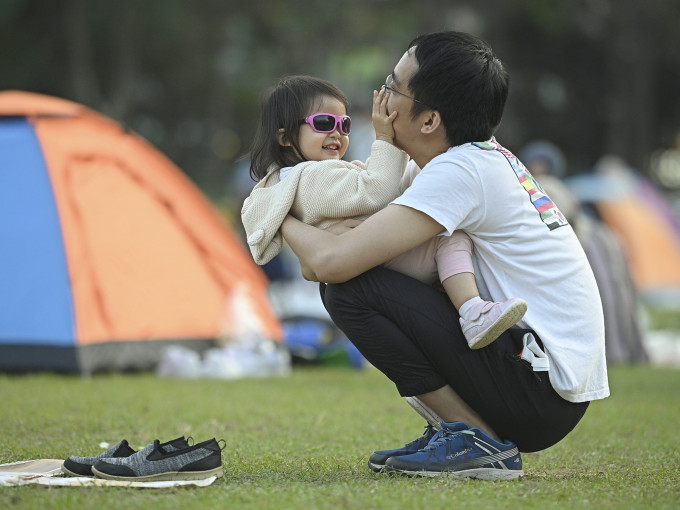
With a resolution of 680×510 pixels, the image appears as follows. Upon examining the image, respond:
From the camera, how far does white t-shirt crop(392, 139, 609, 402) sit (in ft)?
9.41

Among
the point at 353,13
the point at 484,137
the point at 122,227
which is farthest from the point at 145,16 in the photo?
the point at 484,137

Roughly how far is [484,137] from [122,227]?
3.91 m

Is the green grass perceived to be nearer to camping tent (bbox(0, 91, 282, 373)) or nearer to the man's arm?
camping tent (bbox(0, 91, 282, 373))

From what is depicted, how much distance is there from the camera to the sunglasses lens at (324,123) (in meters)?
3.23

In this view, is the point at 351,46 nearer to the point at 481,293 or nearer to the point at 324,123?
the point at 324,123

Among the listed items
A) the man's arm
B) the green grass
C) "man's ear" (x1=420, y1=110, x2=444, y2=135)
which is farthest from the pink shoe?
"man's ear" (x1=420, y1=110, x2=444, y2=135)

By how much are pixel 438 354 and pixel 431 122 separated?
66 centimetres

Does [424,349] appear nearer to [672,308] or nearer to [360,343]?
[360,343]

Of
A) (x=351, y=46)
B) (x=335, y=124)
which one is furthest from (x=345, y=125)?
(x=351, y=46)

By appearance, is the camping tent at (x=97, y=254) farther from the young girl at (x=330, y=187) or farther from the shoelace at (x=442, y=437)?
the shoelace at (x=442, y=437)

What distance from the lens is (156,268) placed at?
6.58 meters

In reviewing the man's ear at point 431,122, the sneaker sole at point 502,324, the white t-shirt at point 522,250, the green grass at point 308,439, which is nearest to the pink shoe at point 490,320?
the sneaker sole at point 502,324

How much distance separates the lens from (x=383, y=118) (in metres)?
3.07

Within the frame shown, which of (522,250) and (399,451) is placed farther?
(399,451)
